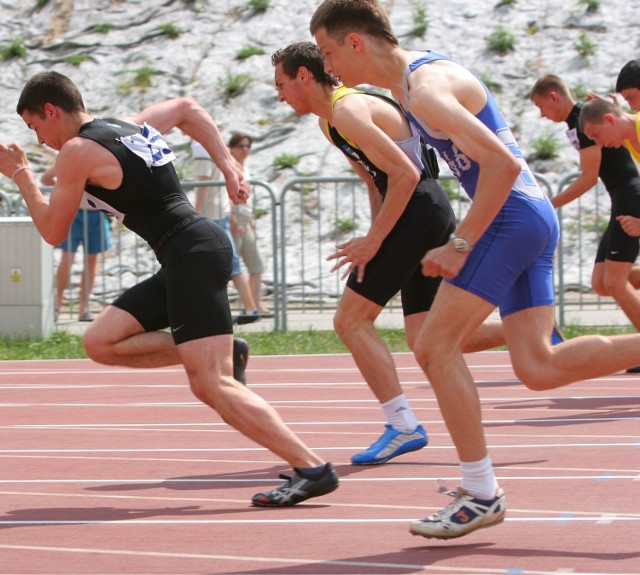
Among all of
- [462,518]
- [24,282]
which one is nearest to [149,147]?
[462,518]

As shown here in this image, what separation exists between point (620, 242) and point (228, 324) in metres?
4.71

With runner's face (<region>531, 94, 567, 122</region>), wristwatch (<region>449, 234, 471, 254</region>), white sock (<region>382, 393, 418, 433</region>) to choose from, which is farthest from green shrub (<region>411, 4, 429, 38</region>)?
wristwatch (<region>449, 234, 471, 254</region>)

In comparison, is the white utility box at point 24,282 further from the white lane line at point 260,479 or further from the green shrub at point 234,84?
the green shrub at point 234,84

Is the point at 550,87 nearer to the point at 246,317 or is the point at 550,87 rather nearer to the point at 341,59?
the point at 246,317

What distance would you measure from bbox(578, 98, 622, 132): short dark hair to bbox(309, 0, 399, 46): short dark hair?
3.46 metres

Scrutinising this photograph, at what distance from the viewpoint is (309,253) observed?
14.6 metres

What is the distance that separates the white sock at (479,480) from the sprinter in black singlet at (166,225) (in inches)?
36.3

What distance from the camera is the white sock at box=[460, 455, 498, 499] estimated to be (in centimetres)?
481

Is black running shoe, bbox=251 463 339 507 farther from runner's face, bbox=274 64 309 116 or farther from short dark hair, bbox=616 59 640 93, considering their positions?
short dark hair, bbox=616 59 640 93

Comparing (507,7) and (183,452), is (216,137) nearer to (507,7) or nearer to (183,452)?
(183,452)

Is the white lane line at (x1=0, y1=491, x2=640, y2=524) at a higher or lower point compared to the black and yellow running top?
lower

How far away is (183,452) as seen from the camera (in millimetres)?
7266

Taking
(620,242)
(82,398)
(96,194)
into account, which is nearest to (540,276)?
(96,194)

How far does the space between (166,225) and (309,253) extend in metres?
8.74
